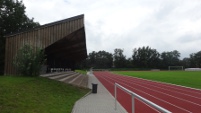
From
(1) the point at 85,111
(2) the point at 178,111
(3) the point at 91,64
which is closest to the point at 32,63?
(1) the point at 85,111

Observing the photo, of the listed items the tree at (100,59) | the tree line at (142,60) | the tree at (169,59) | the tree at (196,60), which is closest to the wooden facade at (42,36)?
the tree line at (142,60)

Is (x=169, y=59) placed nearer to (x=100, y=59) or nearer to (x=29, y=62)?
(x=100, y=59)

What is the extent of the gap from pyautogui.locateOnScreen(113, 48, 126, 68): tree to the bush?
97.4 meters

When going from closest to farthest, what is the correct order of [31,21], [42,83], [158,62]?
[42,83]
[31,21]
[158,62]

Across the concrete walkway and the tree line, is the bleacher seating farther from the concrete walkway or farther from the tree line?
the tree line

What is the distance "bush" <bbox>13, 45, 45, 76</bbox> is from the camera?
1593cm

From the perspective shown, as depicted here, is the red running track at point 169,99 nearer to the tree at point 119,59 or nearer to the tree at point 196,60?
the tree at point 119,59

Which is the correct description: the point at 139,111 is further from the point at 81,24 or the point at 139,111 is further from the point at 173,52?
the point at 173,52

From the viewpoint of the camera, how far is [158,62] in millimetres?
112625

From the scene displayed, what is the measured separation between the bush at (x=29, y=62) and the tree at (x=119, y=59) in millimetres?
97437

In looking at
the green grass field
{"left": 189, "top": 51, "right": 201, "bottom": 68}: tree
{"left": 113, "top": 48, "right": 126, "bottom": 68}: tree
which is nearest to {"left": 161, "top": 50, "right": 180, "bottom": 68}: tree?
{"left": 189, "top": 51, "right": 201, "bottom": 68}: tree

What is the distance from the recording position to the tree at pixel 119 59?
114400 millimetres

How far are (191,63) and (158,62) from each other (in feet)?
57.5

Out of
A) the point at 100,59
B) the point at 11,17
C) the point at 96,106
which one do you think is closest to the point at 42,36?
the point at 96,106
